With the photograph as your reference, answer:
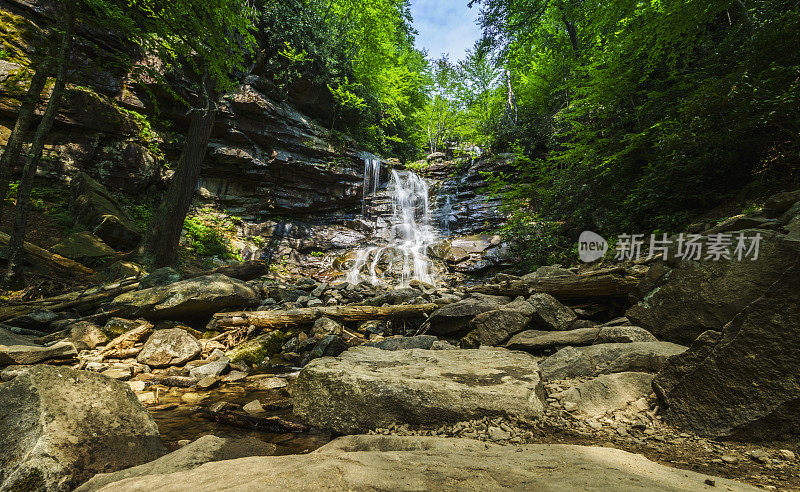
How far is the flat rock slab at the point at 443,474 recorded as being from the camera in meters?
0.94

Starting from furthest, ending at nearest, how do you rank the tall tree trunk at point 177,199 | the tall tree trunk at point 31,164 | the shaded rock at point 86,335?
1. the tall tree trunk at point 177,199
2. the tall tree trunk at point 31,164
3. the shaded rock at point 86,335

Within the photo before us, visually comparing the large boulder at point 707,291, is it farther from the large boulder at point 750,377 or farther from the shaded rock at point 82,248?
the shaded rock at point 82,248

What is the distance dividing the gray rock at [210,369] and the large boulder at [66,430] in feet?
5.59

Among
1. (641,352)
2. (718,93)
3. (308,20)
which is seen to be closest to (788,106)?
(718,93)

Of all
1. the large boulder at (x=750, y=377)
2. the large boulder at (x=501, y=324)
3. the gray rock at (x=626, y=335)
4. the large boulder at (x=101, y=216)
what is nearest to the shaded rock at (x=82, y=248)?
the large boulder at (x=101, y=216)

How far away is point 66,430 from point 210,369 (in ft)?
7.60

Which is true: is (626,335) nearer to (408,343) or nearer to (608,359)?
(608,359)

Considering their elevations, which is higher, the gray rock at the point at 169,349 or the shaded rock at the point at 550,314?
the shaded rock at the point at 550,314

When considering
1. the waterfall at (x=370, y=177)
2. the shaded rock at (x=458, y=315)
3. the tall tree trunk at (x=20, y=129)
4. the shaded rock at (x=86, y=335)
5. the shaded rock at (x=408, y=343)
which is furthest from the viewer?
the waterfall at (x=370, y=177)

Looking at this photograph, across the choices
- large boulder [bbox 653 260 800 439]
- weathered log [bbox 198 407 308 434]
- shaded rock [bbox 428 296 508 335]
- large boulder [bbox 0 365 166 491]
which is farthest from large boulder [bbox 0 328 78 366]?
large boulder [bbox 653 260 800 439]

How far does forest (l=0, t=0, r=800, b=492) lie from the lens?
58.5 inches

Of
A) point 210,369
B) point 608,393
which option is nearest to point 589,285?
point 608,393

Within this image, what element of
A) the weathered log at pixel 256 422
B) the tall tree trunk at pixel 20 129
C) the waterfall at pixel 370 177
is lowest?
the weathered log at pixel 256 422

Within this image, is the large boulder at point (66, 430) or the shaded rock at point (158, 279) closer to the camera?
the large boulder at point (66, 430)
